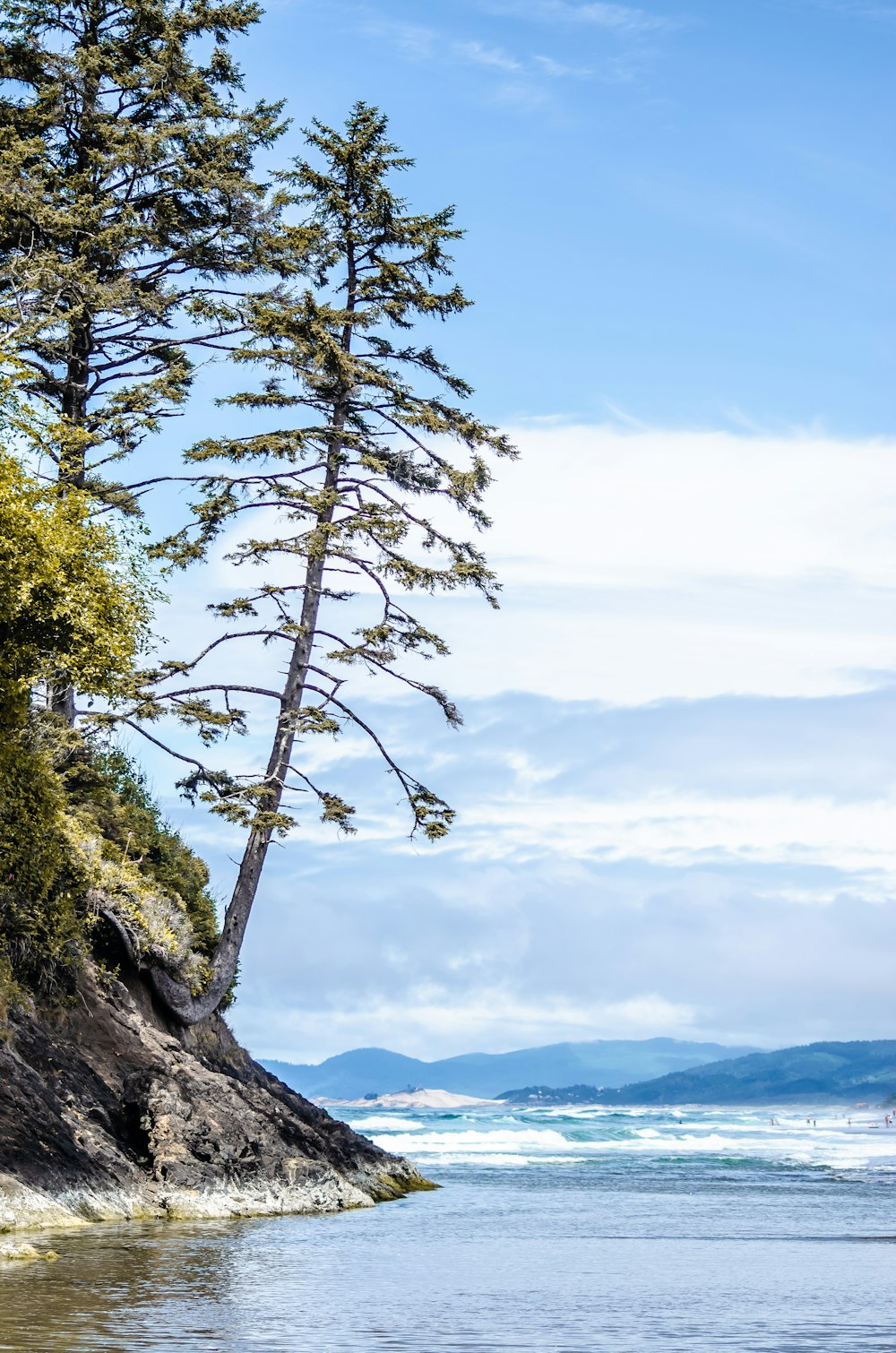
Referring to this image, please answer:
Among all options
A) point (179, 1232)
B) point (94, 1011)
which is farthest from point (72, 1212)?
point (94, 1011)

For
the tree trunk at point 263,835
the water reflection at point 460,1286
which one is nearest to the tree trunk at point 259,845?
the tree trunk at point 263,835

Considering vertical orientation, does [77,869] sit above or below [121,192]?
below

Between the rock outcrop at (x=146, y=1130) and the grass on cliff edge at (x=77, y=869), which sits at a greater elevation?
the grass on cliff edge at (x=77, y=869)

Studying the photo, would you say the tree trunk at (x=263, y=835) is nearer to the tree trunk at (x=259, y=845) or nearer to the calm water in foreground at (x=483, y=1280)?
the tree trunk at (x=259, y=845)

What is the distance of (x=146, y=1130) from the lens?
18.4 m

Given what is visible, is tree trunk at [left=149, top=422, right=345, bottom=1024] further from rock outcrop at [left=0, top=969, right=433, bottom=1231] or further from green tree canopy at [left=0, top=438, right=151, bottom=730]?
green tree canopy at [left=0, top=438, right=151, bottom=730]

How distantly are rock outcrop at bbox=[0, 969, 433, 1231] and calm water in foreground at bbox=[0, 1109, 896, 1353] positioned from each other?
2.55ft

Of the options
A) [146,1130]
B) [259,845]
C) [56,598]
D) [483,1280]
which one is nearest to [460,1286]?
[483,1280]

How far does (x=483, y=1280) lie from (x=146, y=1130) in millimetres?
7474

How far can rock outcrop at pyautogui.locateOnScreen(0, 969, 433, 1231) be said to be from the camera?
51.4 ft

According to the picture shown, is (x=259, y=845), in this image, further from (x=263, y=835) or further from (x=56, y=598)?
(x=56, y=598)

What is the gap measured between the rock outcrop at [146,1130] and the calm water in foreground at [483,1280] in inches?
30.6

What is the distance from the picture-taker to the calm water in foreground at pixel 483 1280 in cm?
891

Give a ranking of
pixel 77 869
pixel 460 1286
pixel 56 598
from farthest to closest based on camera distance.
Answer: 1. pixel 77 869
2. pixel 56 598
3. pixel 460 1286
